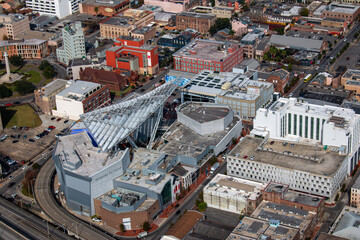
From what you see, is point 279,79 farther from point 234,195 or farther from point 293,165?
point 234,195

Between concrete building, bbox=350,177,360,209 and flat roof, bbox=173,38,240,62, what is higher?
flat roof, bbox=173,38,240,62

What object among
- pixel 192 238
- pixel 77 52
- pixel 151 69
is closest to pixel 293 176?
A: pixel 192 238

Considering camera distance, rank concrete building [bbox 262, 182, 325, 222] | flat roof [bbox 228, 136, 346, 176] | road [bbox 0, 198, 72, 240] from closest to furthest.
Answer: concrete building [bbox 262, 182, 325, 222], road [bbox 0, 198, 72, 240], flat roof [bbox 228, 136, 346, 176]

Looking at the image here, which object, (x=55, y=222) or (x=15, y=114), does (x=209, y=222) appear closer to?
(x=55, y=222)

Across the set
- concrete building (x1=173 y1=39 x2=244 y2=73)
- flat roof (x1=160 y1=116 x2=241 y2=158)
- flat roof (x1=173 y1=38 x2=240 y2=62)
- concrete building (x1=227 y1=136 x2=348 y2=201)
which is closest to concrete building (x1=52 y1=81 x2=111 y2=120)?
flat roof (x1=160 y1=116 x2=241 y2=158)

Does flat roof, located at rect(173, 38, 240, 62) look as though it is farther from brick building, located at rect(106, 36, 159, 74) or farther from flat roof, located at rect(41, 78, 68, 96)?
flat roof, located at rect(41, 78, 68, 96)

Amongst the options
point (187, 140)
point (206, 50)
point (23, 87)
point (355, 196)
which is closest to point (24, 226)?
point (187, 140)
